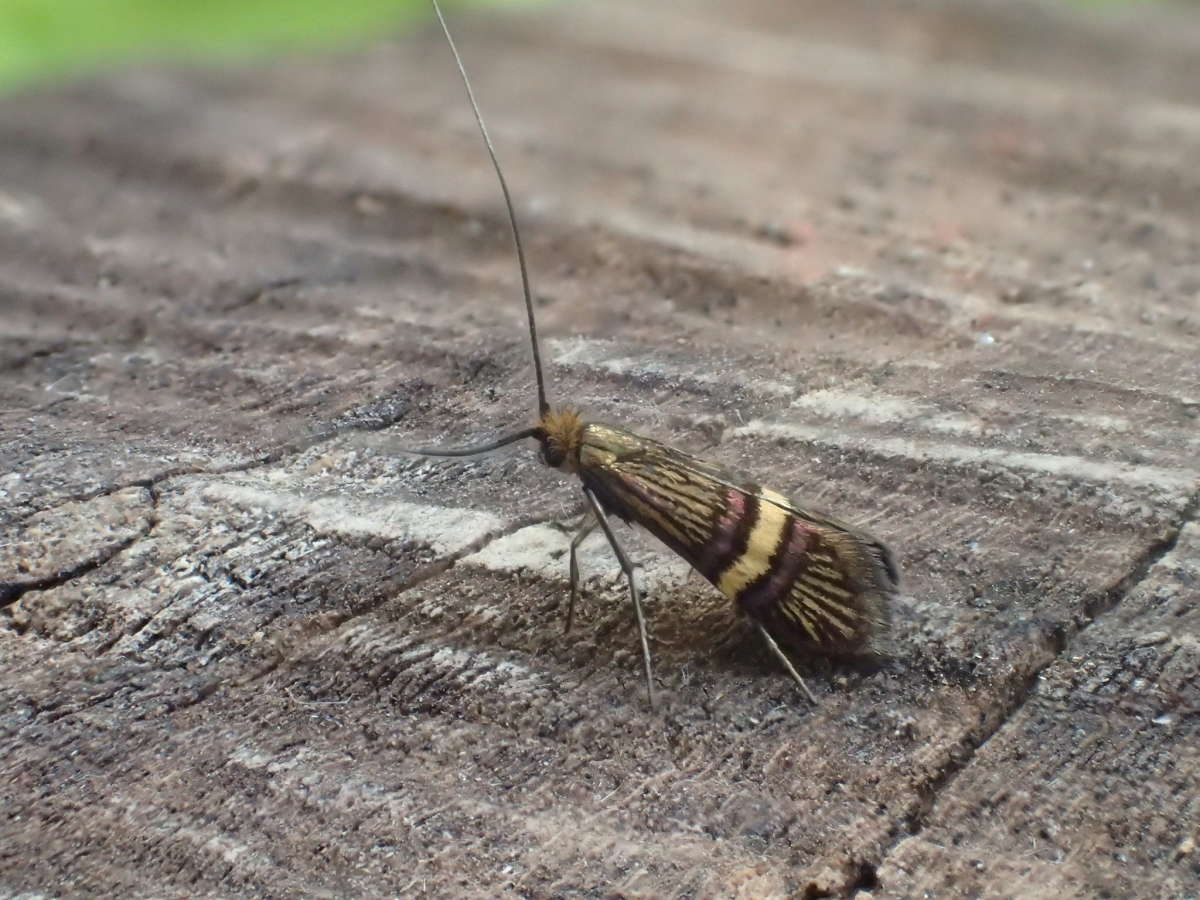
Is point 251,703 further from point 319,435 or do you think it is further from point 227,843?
point 319,435

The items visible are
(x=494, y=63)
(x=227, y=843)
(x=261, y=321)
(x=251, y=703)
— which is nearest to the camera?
(x=227, y=843)

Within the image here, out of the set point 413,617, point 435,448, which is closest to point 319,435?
point 435,448

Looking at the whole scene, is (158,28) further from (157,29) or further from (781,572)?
(781,572)

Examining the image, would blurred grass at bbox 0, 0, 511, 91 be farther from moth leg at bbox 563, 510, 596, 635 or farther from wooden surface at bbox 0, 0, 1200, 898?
moth leg at bbox 563, 510, 596, 635

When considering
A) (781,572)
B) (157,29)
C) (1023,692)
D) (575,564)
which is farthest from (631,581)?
(157,29)

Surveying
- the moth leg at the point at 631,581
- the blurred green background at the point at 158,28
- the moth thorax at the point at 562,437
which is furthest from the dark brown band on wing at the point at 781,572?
the blurred green background at the point at 158,28

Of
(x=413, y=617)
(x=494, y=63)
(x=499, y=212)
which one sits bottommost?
(x=413, y=617)

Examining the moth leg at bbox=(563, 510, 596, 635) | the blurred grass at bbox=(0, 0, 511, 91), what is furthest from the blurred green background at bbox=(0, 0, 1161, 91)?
the moth leg at bbox=(563, 510, 596, 635)
